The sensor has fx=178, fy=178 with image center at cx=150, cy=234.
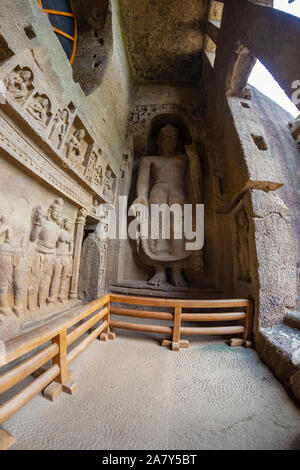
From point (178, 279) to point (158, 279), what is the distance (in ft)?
1.35

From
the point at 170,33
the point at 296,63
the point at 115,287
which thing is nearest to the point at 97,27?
the point at 170,33

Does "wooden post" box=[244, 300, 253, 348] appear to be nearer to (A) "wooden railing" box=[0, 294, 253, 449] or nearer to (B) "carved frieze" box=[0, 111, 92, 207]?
(A) "wooden railing" box=[0, 294, 253, 449]

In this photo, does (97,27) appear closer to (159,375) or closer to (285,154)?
(285,154)

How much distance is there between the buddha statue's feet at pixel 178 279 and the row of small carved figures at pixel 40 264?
187 cm

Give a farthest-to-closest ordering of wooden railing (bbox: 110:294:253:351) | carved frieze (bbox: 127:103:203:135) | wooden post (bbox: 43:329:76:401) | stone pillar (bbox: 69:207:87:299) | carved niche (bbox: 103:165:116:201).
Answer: carved frieze (bbox: 127:103:203:135)
carved niche (bbox: 103:165:116:201)
stone pillar (bbox: 69:207:87:299)
wooden railing (bbox: 110:294:253:351)
wooden post (bbox: 43:329:76:401)

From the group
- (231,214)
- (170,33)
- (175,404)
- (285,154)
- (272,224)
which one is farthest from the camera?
(170,33)

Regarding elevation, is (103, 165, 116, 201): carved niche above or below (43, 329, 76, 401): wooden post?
above

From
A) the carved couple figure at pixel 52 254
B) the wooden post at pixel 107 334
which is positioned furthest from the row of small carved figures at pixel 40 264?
the wooden post at pixel 107 334

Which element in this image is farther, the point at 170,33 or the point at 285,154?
the point at 170,33

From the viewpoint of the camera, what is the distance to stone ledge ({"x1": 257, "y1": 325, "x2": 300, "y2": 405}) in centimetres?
154

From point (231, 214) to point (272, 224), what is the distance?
2.74 ft

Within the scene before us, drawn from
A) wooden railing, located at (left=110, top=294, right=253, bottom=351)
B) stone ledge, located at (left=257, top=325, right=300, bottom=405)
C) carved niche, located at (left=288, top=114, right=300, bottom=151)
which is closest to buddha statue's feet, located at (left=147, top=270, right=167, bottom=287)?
wooden railing, located at (left=110, top=294, right=253, bottom=351)

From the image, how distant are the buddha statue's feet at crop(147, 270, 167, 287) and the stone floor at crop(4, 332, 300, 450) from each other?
1.60 meters

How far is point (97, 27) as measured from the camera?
3766 mm
